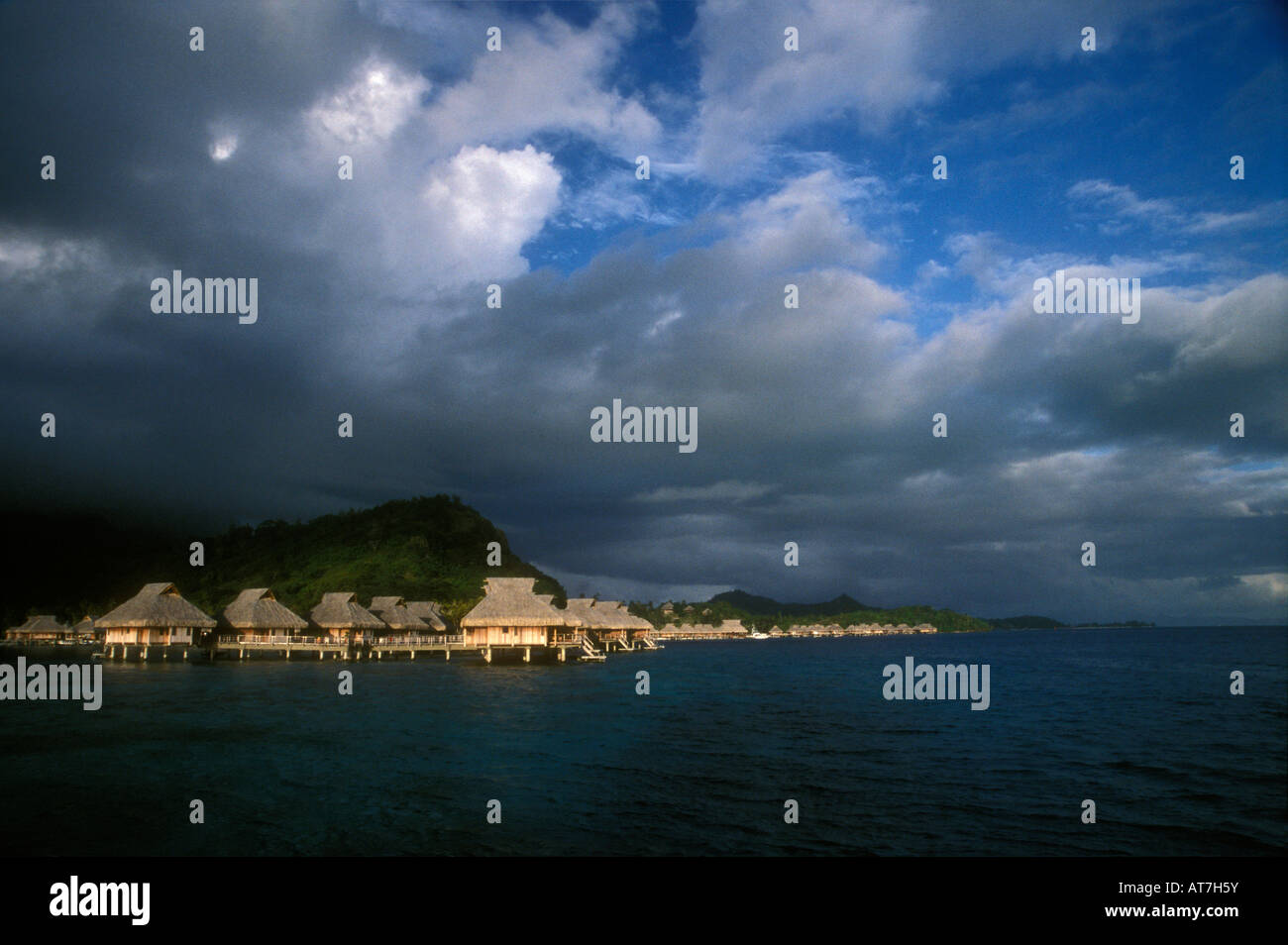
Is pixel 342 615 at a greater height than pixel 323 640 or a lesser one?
greater

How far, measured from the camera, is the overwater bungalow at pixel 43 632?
81.7 m

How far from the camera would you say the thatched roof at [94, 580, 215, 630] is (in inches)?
2014

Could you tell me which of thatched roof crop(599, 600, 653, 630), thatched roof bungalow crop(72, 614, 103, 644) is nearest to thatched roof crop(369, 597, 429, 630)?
thatched roof crop(599, 600, 653, 630)

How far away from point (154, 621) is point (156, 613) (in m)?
0.65

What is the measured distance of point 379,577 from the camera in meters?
92.3

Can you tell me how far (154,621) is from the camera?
51.2 meters

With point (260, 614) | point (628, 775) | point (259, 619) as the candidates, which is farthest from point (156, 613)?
point (628, 775)

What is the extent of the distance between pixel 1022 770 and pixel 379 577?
281ft

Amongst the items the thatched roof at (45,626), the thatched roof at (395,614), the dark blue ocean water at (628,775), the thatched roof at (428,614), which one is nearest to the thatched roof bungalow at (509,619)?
the thatched roof at (395,614)

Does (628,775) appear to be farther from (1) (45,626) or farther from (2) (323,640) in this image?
(1) (45,626)

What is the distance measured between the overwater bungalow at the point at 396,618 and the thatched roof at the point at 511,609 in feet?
51.8
